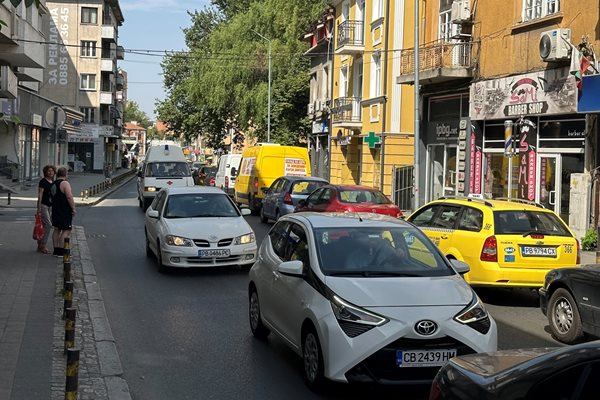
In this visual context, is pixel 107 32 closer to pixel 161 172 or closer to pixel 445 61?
pixel 161 172

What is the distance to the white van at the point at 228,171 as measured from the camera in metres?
35.2

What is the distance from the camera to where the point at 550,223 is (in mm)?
10859

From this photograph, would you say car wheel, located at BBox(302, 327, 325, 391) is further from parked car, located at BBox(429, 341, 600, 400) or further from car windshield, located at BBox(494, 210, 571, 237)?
car windshield, located at BBox(494, 210, 571, 237)

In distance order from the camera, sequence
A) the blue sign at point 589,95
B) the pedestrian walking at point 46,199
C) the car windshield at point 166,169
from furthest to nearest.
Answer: the car windshield at point 166,169 < the blue sign at point 589,95 < the pedestrian walking at point 46,199

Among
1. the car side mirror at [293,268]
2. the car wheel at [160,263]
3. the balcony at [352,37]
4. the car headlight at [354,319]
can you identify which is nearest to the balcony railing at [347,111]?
the balcony at [352,37]

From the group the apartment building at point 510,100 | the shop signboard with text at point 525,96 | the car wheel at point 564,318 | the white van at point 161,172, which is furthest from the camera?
the white van at point 161,172

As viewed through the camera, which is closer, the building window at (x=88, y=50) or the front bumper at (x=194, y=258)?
the front bumper at (x=194, y=258)

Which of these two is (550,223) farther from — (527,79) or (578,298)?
(527,79)

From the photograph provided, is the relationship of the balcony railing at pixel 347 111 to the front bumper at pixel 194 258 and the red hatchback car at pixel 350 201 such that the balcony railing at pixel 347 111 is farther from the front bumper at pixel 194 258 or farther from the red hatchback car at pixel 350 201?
the front bumper at pixel 194 258

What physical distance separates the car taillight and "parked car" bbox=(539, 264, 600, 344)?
58.8 inches

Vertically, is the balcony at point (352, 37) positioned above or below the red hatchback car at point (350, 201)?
above

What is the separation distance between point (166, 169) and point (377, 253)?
22797 millimetres

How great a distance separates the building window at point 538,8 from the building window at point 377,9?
1205 centimetres

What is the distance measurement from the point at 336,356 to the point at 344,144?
31.3m
